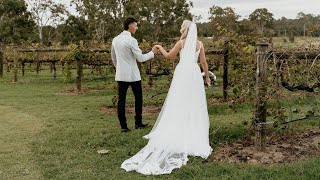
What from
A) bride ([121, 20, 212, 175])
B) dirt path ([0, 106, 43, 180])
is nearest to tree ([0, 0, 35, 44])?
dirt path ([0, 106, 43, 180])

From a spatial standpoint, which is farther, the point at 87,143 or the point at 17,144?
the point at 17,144

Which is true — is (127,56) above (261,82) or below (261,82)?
above

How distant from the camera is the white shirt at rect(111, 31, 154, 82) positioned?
8141 mm

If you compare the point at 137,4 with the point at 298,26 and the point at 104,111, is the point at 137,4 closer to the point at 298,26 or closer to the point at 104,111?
the point at 104,111

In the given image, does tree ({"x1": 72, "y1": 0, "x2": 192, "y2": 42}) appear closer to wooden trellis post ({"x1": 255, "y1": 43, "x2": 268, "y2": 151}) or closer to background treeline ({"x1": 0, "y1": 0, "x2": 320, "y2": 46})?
background treeline ({"x1": 0, "y1": 0, "x2": 320, "y2": 46})

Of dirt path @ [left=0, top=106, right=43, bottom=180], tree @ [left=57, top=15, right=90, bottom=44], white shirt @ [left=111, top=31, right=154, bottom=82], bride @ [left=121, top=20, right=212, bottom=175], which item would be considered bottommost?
dirt path @ [left=0, top=106, right=43, bottom=180]

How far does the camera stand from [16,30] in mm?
52438

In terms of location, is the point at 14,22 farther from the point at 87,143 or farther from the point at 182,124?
the point at 182,124

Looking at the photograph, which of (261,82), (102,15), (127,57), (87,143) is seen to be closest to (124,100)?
(127,57)

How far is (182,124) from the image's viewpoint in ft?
22.4

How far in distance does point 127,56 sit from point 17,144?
246 centimetres

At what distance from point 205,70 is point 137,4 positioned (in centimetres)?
4224

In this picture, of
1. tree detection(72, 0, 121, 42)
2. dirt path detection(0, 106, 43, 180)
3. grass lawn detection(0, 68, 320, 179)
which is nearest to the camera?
grass lawn detection(0, 68, 320, 179)

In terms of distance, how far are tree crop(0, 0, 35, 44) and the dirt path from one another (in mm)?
42022
